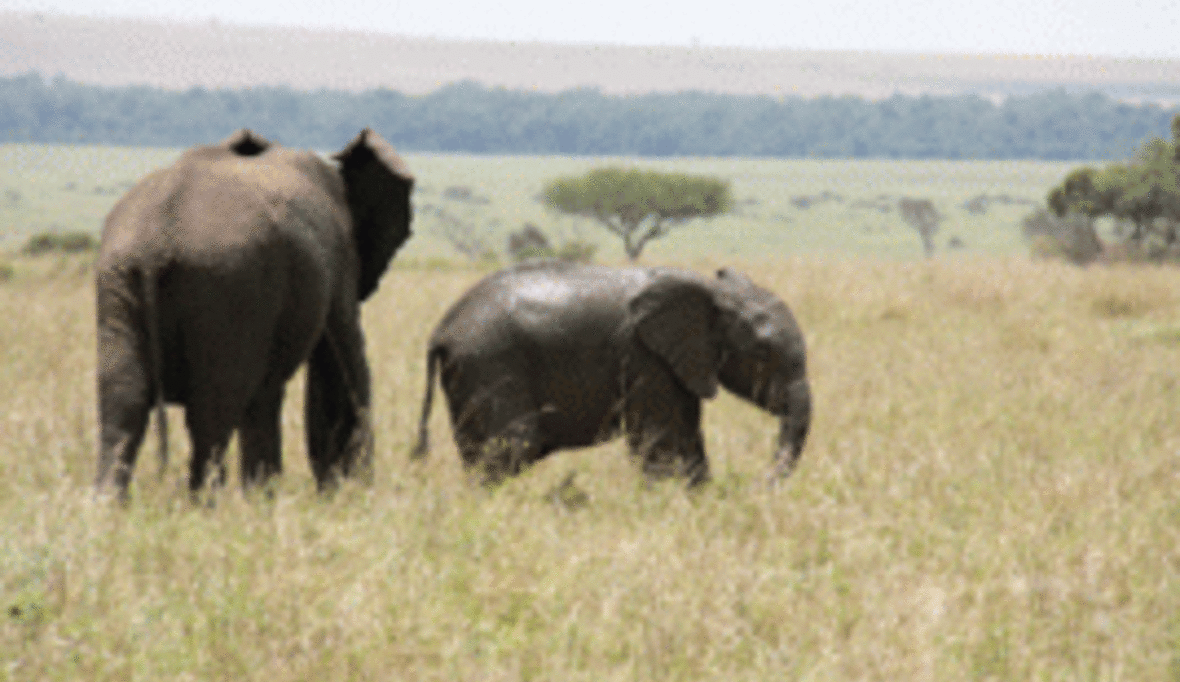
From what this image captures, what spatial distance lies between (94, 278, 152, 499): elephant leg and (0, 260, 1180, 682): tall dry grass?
170mm

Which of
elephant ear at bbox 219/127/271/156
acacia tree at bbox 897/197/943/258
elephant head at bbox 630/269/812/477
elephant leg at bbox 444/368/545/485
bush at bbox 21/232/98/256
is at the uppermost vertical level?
elephant ear at bbox 219/127/271/156

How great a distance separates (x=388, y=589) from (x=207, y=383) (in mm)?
1124

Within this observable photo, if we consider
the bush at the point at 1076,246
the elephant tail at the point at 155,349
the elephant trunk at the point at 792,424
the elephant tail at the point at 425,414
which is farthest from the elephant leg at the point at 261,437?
the bush at the point at 1076,246

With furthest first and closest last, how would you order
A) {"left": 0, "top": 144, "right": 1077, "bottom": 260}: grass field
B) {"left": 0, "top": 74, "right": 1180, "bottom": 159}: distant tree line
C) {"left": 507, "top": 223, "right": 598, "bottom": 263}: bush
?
{"left": 0, "top": 74, "right": 1180, "bottom": 159}: distant tree line < {"left": 0, "top": 144, "right": 1077, "bottom": 260}: grass field < {"left": 507, "top": 223, "right": 598, "bottom": 263}: bush

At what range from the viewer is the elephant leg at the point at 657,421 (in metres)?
5.54

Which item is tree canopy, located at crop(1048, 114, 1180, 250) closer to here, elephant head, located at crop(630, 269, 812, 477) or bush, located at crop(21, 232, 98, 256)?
bush, located at crop(21, 232, 98, 256)

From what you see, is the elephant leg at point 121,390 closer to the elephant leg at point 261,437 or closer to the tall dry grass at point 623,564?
the tall dry grass at point 623,564

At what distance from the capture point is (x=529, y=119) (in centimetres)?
17812

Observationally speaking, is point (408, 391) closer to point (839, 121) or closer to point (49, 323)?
point (49, 323)

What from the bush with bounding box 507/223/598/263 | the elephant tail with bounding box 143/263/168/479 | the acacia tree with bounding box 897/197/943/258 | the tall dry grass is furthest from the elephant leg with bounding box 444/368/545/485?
the acacia tree with bounding box 897/197/943/258

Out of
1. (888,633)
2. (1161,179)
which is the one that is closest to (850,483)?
(888,633)

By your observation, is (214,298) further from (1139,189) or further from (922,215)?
(922,215)

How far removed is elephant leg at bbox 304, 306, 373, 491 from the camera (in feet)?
17.7

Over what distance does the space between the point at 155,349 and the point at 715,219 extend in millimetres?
90800
